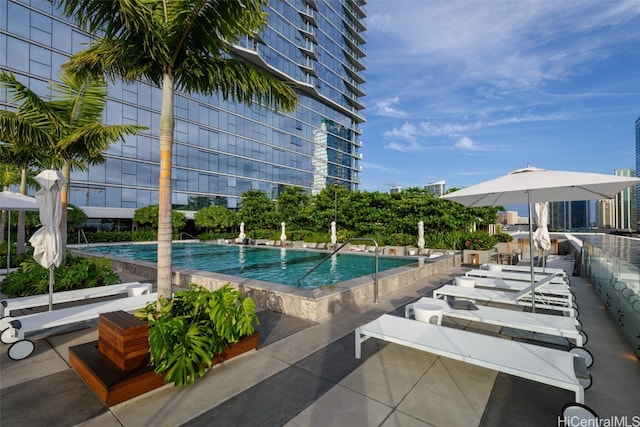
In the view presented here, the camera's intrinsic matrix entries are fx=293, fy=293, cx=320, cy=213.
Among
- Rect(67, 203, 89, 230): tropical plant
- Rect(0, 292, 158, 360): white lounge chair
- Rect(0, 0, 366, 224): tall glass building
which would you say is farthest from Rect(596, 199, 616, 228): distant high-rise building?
Rect(67, 203, 89, 230): tropical plant

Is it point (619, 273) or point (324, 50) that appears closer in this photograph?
point (619, 273)

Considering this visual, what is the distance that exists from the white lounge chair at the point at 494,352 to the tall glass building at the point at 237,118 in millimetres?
18758

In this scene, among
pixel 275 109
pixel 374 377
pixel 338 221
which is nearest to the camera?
pixel 374 377

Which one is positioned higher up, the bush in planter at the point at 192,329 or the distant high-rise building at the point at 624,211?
the distant high-rise building at the point at 624,211

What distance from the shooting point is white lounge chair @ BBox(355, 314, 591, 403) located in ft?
9.18

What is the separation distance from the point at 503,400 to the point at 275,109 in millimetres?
5227

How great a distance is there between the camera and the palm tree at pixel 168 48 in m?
3.84

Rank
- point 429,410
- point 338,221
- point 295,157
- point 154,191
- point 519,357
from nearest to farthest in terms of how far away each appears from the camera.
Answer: point 429,410 → point 519,357 → point 338,221 → point 154,191 → point 295,157

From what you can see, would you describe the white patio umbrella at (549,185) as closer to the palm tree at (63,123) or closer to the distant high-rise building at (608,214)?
the palm tree at (63,123)

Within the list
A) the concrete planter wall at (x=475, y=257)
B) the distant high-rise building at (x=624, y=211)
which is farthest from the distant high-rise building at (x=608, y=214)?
the concrete planter wall at (x=475, y=257)

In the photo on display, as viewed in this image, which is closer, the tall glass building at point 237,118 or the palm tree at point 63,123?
the palm tree at point 63,123

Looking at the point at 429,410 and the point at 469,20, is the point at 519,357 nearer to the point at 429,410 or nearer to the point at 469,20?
the point at 429,410

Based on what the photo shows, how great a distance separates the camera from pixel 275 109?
5320 mm

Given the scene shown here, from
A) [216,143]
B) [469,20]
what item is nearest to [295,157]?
[216,143]
